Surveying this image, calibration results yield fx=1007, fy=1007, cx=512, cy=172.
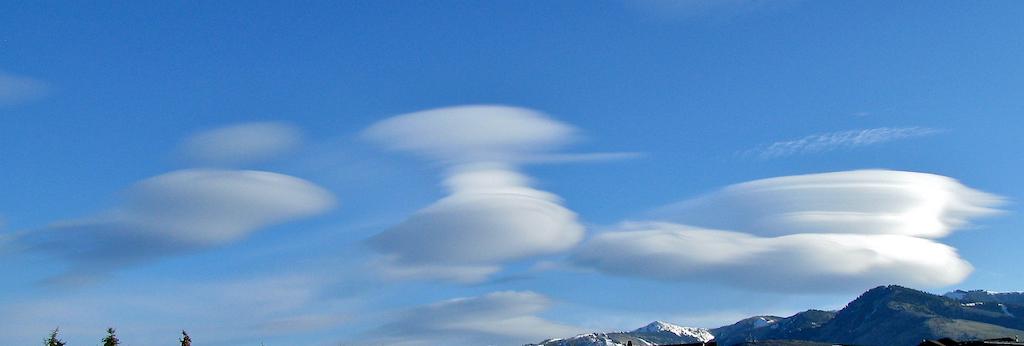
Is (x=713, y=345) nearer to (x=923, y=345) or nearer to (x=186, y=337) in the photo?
(x=923, y=345)

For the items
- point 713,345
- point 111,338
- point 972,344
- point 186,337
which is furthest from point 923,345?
point 111,338

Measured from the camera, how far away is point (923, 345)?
131m

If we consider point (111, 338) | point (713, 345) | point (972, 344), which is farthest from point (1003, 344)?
point (111, 338)

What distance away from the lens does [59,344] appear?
126m

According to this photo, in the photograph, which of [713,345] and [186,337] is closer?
[186,337]

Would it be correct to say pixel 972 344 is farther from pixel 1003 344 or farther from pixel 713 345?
pixel 713 345

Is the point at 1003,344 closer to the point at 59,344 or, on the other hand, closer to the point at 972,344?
the point at 972,344

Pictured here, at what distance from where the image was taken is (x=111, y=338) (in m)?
127

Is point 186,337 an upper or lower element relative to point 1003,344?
upper

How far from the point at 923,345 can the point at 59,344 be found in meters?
111

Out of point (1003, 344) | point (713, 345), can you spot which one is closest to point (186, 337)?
point (713, 345)

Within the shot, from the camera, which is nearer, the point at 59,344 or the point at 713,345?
the point at 59,344

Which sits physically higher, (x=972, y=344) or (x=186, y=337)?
(x=186, y=337)

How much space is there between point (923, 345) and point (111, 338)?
10434 cm
